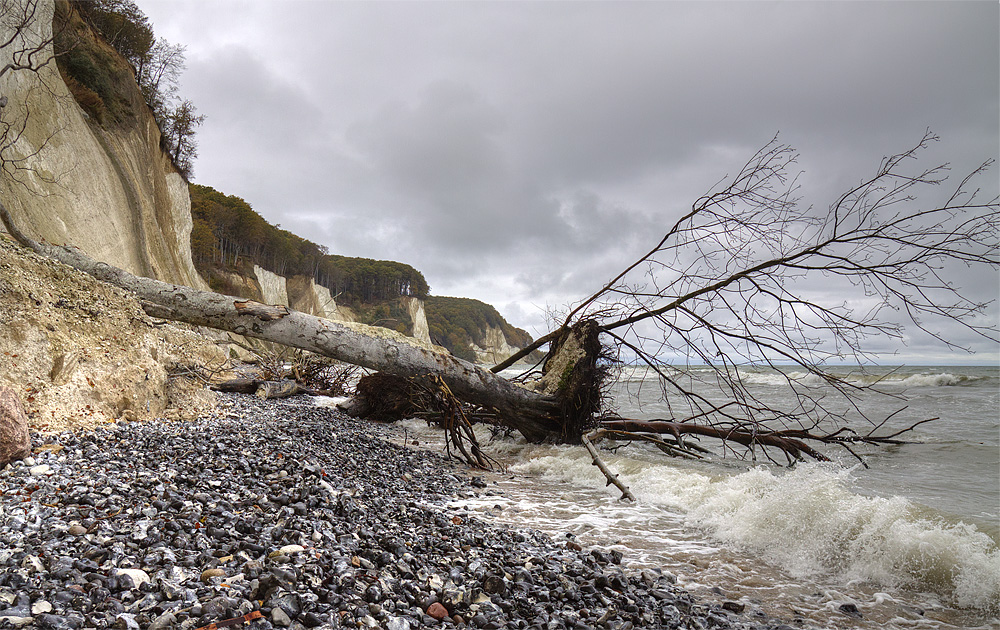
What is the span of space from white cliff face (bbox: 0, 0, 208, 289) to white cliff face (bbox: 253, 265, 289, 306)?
1452cm

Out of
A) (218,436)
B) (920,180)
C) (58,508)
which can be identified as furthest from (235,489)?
(920,180)

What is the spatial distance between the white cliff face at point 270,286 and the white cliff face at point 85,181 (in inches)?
572

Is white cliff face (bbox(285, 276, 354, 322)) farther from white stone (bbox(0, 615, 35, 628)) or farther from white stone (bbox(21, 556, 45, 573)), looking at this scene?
white stone (bbox(0, 615, 35, 628))

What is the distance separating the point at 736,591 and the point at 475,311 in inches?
2691

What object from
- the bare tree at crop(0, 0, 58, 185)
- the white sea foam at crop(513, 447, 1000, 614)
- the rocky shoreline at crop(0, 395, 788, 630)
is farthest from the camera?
the bare tree at crop(0, 0, 58, 185)

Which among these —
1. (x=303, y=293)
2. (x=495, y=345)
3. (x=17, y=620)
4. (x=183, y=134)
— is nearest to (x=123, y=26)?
(x=183, y=134)

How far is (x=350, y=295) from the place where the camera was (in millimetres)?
52688

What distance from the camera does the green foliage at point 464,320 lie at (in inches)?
2427

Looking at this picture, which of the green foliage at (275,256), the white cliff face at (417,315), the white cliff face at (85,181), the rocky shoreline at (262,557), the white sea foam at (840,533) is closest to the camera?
the rocky shoreline at (262,557)

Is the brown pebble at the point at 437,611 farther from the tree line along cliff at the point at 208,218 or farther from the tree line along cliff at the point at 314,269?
the tree line along cliff at the point at 314,269

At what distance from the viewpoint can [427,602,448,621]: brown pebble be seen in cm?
196

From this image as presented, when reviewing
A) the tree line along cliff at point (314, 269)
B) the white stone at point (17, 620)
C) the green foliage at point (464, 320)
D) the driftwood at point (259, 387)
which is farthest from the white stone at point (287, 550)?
the green foliage at point (464, 320)

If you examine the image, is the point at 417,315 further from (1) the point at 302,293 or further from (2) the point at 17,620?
(2) the point at 17,620

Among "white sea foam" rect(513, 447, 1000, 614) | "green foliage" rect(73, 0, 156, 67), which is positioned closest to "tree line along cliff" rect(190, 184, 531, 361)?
"green foliage" rect(73, 0, 156, 67)
